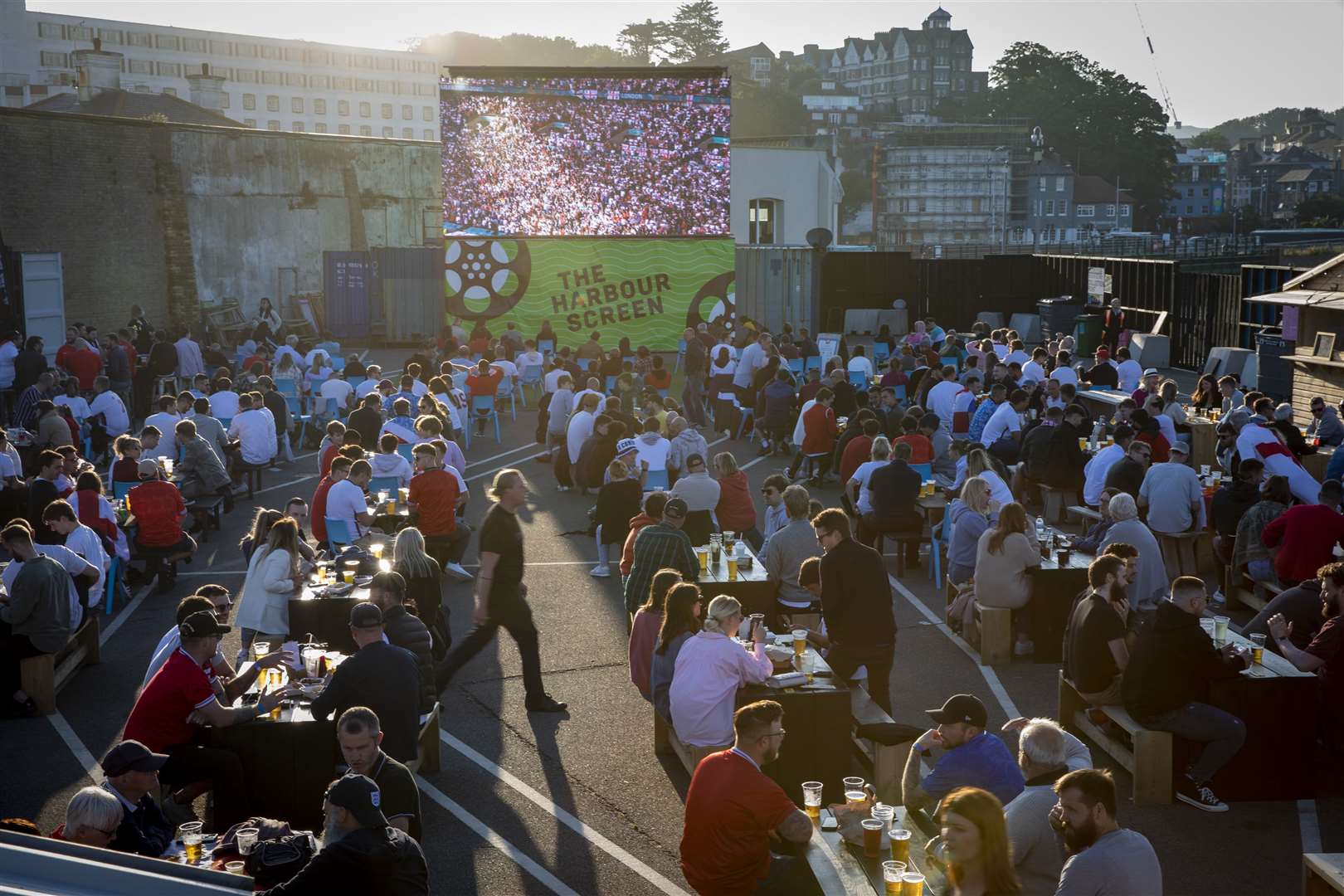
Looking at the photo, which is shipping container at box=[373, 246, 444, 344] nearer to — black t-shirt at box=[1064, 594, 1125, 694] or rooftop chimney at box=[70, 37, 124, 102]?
rooftop chimney at box=[70, 37, 124, 102]

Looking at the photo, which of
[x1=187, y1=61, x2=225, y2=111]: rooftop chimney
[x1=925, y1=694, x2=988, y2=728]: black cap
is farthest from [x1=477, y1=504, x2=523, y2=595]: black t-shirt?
[x1=187, y1=61, x2=225, y2=111]: rooftop chimney

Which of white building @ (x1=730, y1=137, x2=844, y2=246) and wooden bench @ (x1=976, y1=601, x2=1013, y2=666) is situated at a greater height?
white building @ (x1=730, y1=137, x2=844, y2=246)

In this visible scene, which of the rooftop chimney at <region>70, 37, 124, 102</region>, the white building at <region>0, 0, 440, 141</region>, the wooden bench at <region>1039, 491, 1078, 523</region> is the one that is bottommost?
the wooden bench at <region>1039, 491, 1078, 523</region>

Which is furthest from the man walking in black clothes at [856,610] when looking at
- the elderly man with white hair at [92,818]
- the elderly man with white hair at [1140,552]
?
the elderly man with white hair at [92,818]

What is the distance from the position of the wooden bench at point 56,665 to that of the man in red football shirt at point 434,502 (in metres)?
2.83

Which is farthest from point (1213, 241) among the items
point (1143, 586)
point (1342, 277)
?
point (1143, 586)

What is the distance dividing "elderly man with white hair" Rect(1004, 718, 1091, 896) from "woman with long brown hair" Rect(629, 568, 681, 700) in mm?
2735

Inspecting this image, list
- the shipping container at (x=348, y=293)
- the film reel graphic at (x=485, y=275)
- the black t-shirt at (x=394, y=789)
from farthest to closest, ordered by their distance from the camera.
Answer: the shipping container at (x=348, y=293), the film reel graphic at (x=485, y=275), the black t-shirt at (x=394, y=789)

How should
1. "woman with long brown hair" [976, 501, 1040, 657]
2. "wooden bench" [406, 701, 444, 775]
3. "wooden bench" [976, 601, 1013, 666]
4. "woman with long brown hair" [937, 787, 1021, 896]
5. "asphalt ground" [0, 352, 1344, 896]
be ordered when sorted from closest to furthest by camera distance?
"woman with long brown hair" [937, 787, 1021, 896]
"asphalt ground" [0, 352, 1344, 896]
"wooden bench" [406, 701, 444, 775]
"woman with long brown hair" [976, 501, 1040, 657]
"wooden bench" [976, 601, 1013, 666]

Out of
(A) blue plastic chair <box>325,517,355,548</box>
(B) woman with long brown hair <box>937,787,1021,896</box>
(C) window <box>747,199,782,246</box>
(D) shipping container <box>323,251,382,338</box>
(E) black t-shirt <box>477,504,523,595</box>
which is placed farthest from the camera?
(C) window <box>747,199,782,246</box>

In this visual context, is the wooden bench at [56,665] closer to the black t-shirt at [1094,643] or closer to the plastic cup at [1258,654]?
the black t-shirt at [1094,643]

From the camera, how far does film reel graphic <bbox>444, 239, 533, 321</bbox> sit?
28.7m

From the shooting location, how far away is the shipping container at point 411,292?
33.8m

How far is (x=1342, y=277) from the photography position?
1953 centimetres
